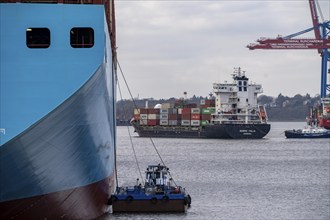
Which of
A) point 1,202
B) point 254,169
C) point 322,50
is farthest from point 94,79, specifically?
point 322,50

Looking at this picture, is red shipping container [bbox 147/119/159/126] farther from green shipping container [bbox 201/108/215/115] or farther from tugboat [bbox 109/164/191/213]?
tugboat [bbox 109/164/191/213]

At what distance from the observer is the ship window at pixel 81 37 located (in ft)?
60.3

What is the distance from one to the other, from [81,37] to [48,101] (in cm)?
217

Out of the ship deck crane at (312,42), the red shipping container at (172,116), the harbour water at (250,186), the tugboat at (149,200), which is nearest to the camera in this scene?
the tugboat at (149,200)

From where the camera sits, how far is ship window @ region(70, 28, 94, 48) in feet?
60.3

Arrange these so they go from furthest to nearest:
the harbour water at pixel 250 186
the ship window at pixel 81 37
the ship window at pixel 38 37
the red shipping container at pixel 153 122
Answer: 1. the red shipping container at pixel 153 122
2. the harbour water at pixel 250 186
3. the ship window at pixel 81 37
4. the ship window at pixel 38 37

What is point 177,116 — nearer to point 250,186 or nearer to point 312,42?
point 312,42

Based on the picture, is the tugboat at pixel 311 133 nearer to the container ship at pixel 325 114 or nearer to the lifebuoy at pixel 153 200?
the container ship at pixel 325 114

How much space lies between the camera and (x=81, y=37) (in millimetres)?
18562

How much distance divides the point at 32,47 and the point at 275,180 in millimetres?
23700

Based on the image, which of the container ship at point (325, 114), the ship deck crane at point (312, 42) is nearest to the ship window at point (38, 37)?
the ship deck crane at point (312, 42)

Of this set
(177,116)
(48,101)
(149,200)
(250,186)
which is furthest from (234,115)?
(48,101)

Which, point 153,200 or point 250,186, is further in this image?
point 250,186

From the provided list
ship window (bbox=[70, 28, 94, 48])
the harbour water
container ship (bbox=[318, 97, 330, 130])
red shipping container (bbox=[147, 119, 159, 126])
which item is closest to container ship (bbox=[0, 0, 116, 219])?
ship window (bbox=[70, 28, 94, 48])
